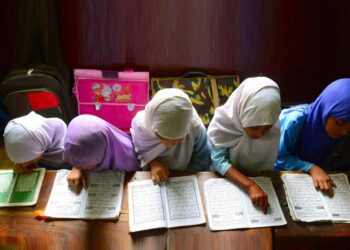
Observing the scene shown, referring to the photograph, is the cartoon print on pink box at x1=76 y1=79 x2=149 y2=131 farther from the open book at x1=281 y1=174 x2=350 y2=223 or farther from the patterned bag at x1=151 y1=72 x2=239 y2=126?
the open book at x1=281 y1=174 x2=350 y2=223

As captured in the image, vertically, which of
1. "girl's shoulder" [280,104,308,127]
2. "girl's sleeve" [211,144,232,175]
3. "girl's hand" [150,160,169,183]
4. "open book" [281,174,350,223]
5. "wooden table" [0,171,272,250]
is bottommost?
"wooden table" [0,171,272,250]

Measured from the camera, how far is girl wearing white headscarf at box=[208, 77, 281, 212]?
1170 millimetres

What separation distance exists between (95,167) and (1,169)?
387 millimetres

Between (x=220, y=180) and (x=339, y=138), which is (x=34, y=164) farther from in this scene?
(x=339, y=138)

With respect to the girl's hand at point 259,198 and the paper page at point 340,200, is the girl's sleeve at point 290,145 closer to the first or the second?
the paper page at point 340,200

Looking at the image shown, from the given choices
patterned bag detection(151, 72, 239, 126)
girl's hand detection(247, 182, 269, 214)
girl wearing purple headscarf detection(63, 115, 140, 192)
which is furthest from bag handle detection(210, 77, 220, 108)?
girl's hand detection(247, 182, 269, 214)

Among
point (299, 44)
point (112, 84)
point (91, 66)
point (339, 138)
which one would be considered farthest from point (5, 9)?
point (339, 138)

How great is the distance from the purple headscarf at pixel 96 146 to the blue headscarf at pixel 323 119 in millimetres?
717

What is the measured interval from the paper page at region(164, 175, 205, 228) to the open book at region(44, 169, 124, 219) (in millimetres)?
180

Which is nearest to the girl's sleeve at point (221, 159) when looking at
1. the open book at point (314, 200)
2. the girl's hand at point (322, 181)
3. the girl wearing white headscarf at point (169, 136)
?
the girl wearing white headscarf at point (169, 136)

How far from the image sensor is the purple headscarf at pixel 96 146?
126cm

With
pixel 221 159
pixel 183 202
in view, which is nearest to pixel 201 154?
pixel 221 159

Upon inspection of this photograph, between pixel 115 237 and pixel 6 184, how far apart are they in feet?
1.57

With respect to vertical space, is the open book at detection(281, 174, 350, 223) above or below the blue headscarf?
below
